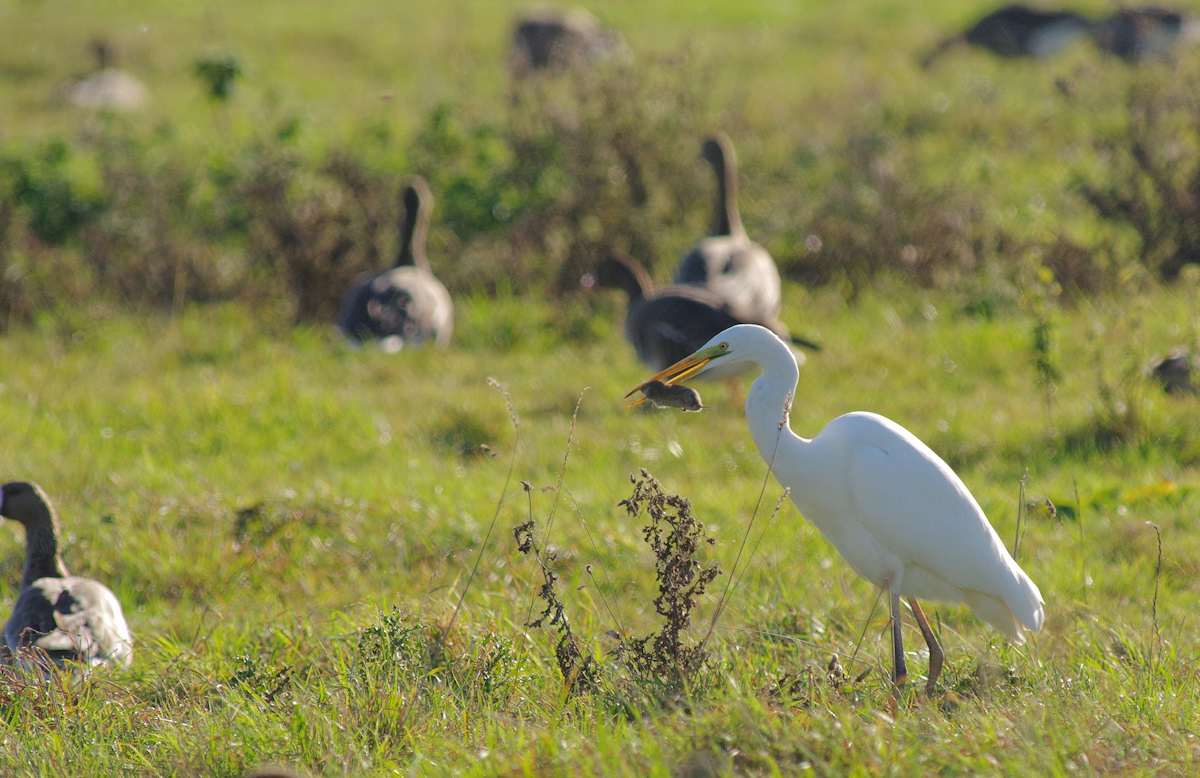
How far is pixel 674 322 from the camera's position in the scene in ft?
25.3

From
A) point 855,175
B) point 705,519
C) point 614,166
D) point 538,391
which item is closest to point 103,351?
point 538,391

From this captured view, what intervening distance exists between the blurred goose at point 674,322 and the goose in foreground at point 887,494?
3.32 meters

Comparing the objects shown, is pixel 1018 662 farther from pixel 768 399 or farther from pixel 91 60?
pixel 91 60

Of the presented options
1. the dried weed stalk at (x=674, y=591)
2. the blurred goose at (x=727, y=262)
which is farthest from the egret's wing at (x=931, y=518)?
the blurred goose at (x=727, y=262)

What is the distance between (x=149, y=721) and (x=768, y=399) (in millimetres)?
2212

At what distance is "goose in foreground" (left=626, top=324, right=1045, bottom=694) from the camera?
152 inches

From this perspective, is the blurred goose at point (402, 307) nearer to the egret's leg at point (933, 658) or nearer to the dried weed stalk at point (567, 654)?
the dried weed stalk at point (567, 654)

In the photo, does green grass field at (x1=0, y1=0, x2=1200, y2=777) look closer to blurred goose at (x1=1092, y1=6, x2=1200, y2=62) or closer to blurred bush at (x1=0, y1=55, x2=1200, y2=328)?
blurred bush at (x1=0, y1=55, x2=1200, y2=328)

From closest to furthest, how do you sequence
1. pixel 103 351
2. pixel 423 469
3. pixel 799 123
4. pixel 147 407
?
1. pixel 423 469
2. pixel 147 407
3. pixel 103 351
4. pixel 799 123

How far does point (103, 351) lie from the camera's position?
8781 millimetres

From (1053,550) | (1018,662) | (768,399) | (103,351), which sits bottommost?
(103,351)

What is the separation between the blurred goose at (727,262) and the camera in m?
8.61

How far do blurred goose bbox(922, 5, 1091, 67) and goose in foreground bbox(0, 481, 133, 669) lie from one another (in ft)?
53.7

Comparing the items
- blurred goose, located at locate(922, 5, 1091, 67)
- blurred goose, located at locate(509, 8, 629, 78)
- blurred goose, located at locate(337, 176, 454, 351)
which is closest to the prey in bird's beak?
blurred goose, located at locate(337, 176, 454, 351)
